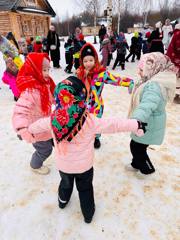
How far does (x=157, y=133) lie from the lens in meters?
2.04

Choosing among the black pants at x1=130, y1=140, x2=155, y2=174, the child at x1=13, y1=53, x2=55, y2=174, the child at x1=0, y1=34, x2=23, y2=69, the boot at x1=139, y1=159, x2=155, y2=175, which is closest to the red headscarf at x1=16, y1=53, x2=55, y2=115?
the child at x1=13, y1=53, x2=55, y2=174

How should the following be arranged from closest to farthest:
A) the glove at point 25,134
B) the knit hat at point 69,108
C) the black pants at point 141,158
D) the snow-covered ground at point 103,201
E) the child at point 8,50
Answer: the knit hat at point 69,108 → the glove at point 25,134 → the snow-covered ground at point 103,201 → the black pants at point 141,158 → the child at point 8,50

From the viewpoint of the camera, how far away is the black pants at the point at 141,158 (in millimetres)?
2242

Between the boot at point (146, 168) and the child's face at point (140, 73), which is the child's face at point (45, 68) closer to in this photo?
the child's face at point (140, 73)

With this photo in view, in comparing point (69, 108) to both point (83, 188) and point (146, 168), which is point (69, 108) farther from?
point (146, 168)

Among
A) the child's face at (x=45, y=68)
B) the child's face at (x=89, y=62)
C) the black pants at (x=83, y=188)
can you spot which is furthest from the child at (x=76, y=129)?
the child's face at (x=89, y=62)

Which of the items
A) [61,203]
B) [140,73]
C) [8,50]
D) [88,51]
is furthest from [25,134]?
[8,50]

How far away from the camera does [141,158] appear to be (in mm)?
2309

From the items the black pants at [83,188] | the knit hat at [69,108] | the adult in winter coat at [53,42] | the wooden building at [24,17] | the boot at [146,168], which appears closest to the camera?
the knit hat at [69,108]

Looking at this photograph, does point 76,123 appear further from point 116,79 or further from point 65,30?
point 65,30

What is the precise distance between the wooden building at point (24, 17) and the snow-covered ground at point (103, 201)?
14.2 metres

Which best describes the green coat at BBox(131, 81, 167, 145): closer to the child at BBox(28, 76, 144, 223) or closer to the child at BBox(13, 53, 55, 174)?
the child at BBox(28, 76, 144, 223)

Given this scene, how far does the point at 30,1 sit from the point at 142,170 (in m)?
19.1

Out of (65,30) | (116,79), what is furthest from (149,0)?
(116,79)
